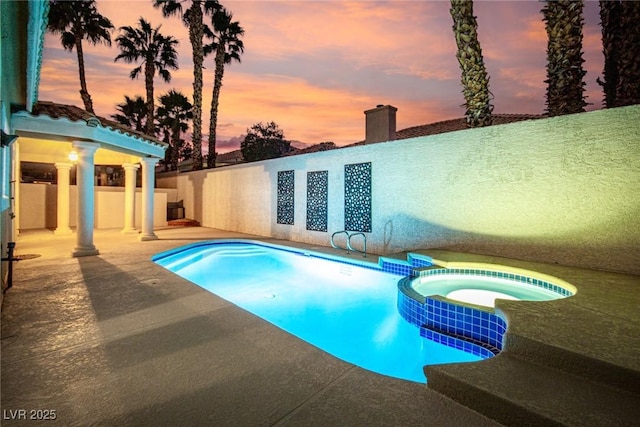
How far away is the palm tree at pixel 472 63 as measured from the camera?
712 cm

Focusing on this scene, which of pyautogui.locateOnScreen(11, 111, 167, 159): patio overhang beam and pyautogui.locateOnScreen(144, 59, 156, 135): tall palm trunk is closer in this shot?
pyautogui.locateOnScreen(11, 111, 167, 159): patio overhang beam

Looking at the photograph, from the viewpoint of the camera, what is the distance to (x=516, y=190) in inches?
220

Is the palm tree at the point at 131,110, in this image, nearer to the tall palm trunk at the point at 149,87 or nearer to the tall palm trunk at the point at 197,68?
the tall palm trunk at the point at 149,87

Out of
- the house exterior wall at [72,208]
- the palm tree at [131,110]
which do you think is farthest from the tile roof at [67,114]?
the palm tree at [131,110]

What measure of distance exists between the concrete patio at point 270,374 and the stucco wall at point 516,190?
6.15ft

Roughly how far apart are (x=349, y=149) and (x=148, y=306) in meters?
6.20

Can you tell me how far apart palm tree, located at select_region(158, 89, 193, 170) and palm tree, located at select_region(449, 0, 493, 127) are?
852 inches

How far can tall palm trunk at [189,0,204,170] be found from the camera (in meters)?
15.4

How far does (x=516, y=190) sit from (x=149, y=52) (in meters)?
21.7

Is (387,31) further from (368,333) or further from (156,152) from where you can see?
(368,333)

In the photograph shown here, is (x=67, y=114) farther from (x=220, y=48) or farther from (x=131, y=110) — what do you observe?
(x=131, y=110)

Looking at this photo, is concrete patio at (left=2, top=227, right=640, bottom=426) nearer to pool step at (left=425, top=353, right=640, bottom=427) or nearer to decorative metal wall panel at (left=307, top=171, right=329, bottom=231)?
pool step at (left=425, top=353, right=640, bottom=427)

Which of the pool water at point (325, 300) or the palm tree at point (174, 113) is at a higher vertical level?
the palm tree at point (174, 113)

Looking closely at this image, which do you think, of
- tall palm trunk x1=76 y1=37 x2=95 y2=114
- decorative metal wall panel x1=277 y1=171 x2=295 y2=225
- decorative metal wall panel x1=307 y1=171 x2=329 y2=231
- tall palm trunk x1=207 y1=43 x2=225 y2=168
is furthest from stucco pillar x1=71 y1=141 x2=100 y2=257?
tall palm trunk x1=76 y1=37 x2=95 y2=114
